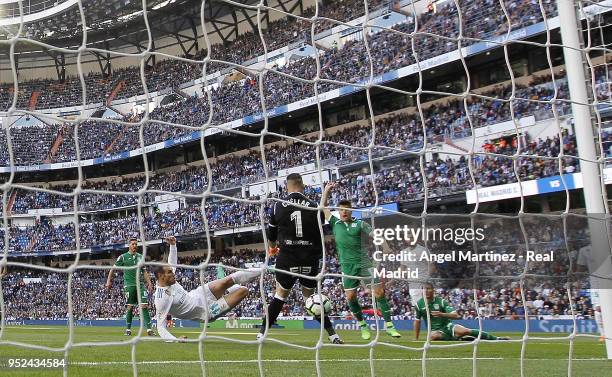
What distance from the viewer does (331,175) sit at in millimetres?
24797

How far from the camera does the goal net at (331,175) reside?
3.53 metres

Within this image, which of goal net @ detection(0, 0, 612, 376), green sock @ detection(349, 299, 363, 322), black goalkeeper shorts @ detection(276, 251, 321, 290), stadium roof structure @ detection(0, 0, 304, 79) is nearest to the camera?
goal net @ detection(0, 0, 612, 376)

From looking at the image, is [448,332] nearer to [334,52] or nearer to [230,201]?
[230,201]

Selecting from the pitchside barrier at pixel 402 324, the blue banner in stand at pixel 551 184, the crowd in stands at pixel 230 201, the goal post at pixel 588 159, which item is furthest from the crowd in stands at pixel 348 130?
the goal post at pixel 588 159

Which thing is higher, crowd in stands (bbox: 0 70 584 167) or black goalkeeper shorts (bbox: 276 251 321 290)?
crowd in stands (bbox: 0 70 584 167)

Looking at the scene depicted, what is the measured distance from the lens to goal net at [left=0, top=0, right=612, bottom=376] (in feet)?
11.6

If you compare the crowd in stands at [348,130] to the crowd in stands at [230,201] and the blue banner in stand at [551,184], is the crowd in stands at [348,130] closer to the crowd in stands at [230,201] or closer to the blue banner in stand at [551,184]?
the crowd in stands at [230,201]

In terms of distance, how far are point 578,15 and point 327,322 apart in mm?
3728

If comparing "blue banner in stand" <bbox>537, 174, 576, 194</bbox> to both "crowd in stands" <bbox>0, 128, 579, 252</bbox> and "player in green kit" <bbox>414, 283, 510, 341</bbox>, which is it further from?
"player in green kit" <bbox>414, 283, 510, 341</bbox>

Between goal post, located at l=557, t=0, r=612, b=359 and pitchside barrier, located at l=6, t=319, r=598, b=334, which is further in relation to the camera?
pitchside barrier, located at l=6, t=319, r=598, b=334

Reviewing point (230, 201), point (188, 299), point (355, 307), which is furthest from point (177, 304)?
point (230, 201)

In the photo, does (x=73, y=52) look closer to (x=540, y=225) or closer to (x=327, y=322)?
(x=540, y=225)

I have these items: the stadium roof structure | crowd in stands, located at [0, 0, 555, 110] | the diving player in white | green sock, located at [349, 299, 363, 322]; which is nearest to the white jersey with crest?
the diving player in white

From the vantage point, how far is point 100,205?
106 ft
